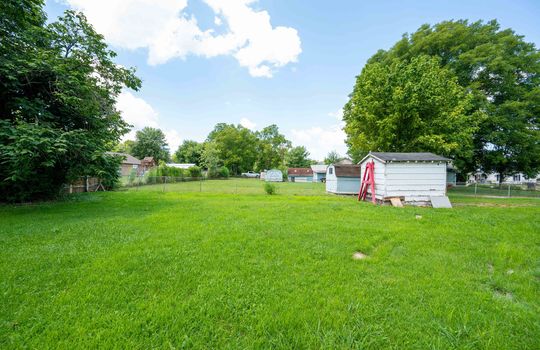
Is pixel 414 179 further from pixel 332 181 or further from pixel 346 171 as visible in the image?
pixel 332 181

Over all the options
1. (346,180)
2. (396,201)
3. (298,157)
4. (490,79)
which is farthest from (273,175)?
(396,201)

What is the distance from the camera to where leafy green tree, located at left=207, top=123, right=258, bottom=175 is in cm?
5109

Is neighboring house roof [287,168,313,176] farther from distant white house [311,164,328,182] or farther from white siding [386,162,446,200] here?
white siding [386,162,446,200]

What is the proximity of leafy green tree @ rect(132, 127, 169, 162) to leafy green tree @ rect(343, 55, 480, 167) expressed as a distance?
166 ft

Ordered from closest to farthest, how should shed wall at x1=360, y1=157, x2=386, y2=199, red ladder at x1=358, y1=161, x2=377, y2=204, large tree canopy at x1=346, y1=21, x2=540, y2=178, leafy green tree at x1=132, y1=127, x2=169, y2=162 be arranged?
shed wall at x1=360, y1=157, x2=386, y2=199, red ladder at x1=358, y1=161, x2=377, y2=204, large tree canopy at x1=346, y1=21, x2=540, y2=178, leafy green tree at x1=132, y1=127, x2=169, y2=162

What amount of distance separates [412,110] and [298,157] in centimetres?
4756

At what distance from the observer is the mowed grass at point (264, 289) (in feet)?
6.44

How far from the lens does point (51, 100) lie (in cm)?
810

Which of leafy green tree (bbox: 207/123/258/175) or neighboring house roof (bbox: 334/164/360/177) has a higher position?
leafy green tree (bbox: 207/123/258/175)

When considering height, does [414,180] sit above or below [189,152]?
below

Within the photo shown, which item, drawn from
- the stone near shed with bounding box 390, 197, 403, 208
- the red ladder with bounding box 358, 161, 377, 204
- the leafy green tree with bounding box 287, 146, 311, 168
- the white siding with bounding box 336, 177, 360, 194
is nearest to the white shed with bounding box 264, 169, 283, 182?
the leafy green tree with bounding box 287, 146, 311, 168

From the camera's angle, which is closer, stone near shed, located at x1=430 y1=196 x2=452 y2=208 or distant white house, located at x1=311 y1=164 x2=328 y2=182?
stone near shed, located at x1=430 y1=196 x2=452 y2=208

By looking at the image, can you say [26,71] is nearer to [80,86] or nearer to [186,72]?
[80,86]

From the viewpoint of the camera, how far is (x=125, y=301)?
2.41m
